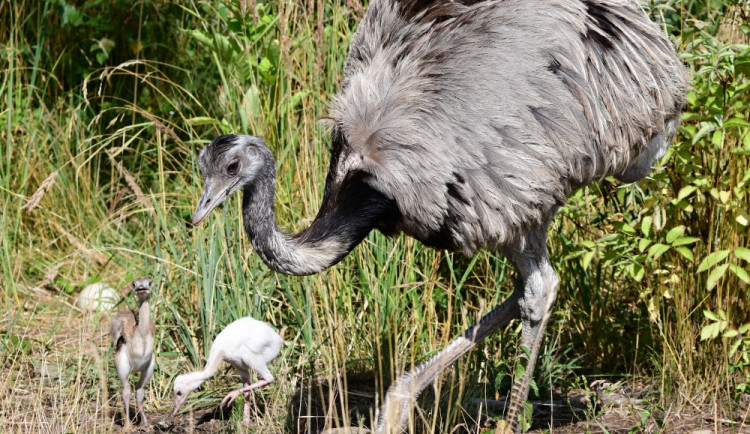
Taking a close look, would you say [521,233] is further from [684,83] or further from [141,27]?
[141,27]

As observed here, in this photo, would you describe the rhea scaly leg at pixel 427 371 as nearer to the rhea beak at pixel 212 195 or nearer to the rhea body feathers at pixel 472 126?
the rhea body feathers at pixel 472 126

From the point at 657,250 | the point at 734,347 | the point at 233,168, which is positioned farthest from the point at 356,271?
the point at 734,347

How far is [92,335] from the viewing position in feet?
18.3

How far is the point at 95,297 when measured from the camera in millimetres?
5910

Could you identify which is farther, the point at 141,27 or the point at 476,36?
the point at 141,27

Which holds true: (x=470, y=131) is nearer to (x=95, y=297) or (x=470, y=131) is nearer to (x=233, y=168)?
(x=233, y=168)

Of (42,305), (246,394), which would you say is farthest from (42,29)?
(246,394)

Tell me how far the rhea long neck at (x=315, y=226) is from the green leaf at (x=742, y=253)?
1411 mm

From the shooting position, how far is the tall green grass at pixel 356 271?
4707 mm

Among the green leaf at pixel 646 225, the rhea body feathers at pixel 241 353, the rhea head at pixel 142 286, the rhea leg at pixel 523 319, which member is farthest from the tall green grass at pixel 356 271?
the rhea head at pixel 142 286

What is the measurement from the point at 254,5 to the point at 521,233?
178 cm

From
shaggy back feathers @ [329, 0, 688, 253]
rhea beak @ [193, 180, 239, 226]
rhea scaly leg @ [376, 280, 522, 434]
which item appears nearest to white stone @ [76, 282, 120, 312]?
rhea beak @ [193, 180, 239, 226]

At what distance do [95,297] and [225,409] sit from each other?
1362 millimetres

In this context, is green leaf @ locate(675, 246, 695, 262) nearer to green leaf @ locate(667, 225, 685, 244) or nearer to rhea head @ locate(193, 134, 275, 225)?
green leaf @ locate(667, 225, 685, 244)
